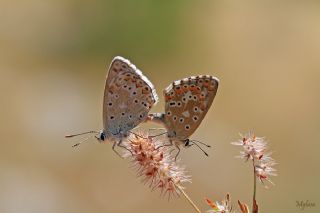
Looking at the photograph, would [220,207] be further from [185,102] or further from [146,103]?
[146,103]

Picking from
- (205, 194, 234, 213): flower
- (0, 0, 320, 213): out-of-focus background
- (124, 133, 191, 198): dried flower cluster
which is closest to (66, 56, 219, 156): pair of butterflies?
(124, 133, 191, 198): dried flower cluster

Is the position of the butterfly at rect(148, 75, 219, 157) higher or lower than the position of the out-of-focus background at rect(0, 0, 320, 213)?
higher

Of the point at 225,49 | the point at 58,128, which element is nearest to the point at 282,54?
the point at 225,49

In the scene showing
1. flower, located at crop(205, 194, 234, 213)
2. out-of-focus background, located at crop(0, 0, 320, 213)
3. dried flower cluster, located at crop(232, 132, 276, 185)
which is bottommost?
out-of-focus background, located at crop(0, 0, 320, 213)

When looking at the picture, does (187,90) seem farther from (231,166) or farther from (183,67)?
(183,67)

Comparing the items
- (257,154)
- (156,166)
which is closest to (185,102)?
(156,166)

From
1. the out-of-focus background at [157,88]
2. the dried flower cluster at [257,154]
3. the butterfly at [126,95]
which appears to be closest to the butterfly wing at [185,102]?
the butterfly at [126,95]

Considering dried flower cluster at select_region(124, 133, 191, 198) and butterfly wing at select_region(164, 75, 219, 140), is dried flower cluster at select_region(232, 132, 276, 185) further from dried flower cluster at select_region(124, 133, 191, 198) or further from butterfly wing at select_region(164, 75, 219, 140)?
butterfly wing at select_region(164, 75, 219, 140)
